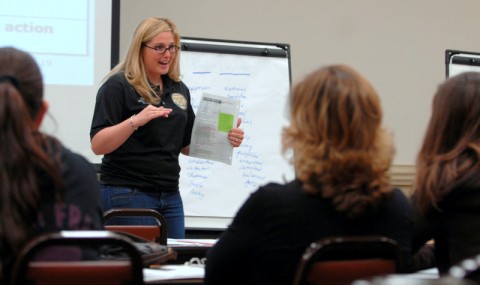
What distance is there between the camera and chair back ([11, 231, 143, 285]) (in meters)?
1.49

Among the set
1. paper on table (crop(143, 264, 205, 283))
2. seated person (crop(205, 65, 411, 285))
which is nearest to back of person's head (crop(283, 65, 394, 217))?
seated person (crop(205, 65, 411, 285))

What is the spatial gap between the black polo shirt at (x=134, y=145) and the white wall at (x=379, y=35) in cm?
169

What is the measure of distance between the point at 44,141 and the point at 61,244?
25cm

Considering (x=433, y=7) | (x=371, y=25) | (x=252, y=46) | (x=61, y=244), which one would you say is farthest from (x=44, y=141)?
(x=433, y=7)

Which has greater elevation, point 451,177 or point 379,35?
point 379,35

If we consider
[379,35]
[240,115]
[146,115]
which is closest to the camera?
[146,115]

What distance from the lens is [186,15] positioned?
15.7 ft

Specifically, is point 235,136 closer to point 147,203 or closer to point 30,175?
point 147,203

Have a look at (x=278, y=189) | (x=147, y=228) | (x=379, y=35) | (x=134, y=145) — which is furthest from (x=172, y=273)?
(x=379, y=35)

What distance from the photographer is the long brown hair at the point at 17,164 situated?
5.11 ft

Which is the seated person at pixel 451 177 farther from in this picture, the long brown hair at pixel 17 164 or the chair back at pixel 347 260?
the long brown hair at pixel 17 164

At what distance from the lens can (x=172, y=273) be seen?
195 centimetres

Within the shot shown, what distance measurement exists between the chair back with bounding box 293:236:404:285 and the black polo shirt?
163 centimetres

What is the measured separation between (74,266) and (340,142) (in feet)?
2.18
